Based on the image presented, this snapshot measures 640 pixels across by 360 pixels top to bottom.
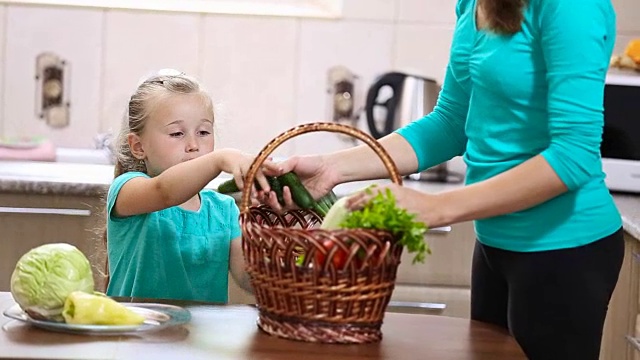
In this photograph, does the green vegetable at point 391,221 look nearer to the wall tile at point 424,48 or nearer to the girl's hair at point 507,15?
the girl's hair at point 507,15

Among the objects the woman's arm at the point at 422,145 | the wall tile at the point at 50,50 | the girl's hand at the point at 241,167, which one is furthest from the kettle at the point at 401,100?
the girl's hand at the point at 241,167

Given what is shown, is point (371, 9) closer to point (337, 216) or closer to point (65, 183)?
point (65, 183)

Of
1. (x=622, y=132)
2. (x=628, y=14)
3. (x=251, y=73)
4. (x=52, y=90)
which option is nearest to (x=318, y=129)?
Answer: (x=622, y=132)

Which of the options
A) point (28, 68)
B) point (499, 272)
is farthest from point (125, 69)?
point (499, 272)

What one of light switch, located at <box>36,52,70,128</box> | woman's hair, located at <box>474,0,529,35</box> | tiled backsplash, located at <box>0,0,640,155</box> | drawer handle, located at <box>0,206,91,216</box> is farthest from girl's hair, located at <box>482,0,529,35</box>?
light switch, located at <box>36,52,70,128</box>

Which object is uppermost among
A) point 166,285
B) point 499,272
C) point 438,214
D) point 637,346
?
point 438,214

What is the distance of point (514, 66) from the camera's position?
1.61 meters

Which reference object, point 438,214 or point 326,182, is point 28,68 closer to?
point 326,182

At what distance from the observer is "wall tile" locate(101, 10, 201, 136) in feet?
11.3

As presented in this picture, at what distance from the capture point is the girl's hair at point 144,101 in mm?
2102

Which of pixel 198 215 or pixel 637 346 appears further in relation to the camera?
pixel 637 346

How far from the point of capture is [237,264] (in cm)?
209

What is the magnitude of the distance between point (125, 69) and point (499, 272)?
201cm

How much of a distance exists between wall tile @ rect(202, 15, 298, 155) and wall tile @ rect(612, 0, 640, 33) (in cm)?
103
